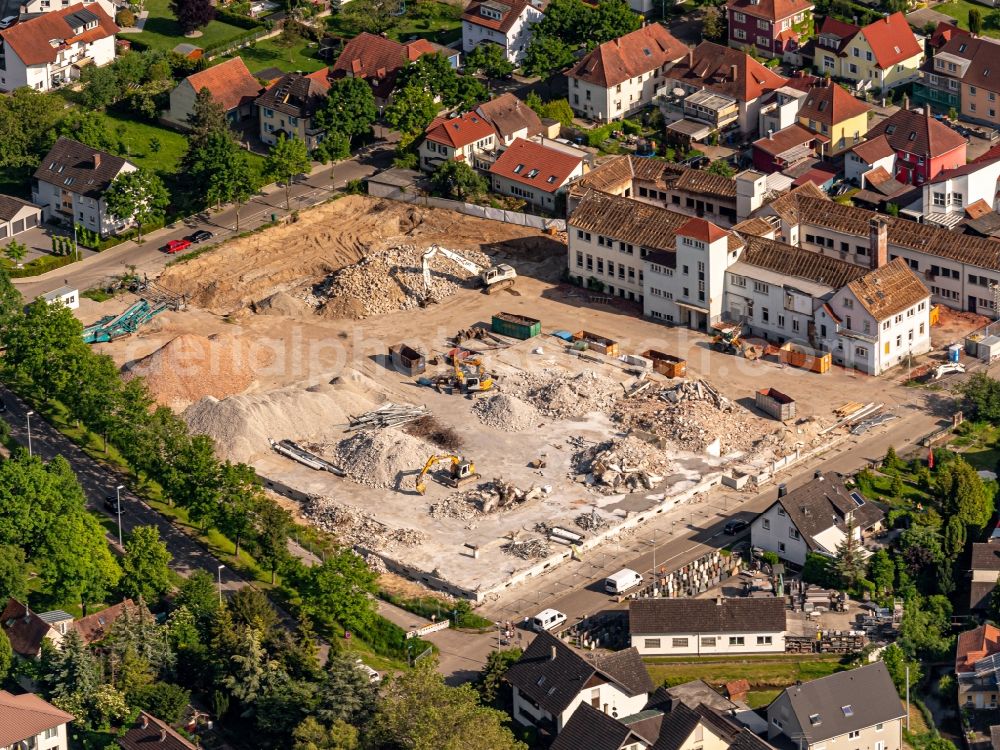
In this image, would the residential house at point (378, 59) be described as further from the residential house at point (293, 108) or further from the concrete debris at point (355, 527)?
the concrete debris at point (355, 527)

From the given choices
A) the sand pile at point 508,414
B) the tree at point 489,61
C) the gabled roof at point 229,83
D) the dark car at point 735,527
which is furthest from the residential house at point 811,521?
the gabled roof at point 229,83

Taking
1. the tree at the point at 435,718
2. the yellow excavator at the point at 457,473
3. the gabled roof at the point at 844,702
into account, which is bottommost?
the gabled roof at the point at 844,702

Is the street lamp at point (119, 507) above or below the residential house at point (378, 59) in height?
below

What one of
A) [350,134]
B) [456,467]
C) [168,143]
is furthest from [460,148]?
[456,467]

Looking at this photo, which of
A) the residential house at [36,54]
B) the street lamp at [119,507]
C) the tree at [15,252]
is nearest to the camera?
the street lamp at [119,507]

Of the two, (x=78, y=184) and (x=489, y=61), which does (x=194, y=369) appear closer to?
(x=78, y=184)

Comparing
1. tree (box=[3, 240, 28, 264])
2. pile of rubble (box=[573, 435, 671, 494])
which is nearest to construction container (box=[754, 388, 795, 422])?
pile of rubble (box=[573, 435, 671, 494])

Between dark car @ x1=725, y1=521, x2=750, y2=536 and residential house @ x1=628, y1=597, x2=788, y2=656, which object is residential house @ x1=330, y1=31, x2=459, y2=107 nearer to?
dark car @ x1=725, y1=521, x2=750, y2=536
